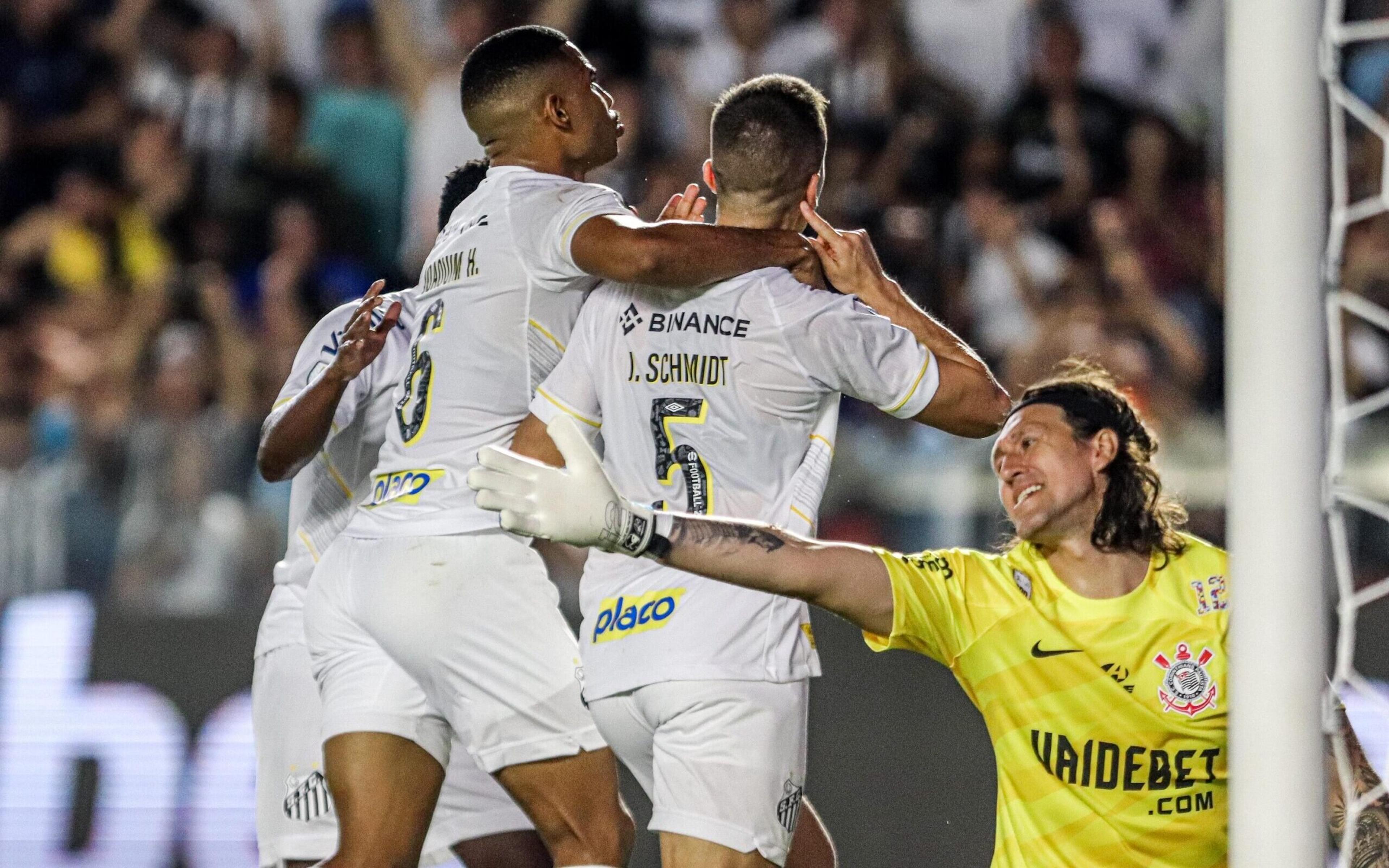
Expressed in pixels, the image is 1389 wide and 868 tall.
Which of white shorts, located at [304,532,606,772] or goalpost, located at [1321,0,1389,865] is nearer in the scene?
goalpost, located at [1321,0,1389,865]

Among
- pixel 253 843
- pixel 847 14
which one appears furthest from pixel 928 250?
pixel 253 843

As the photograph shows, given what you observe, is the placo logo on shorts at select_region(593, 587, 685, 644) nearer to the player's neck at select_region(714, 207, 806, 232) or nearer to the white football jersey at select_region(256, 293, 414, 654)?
the player's neck at select_region(714, 207, 806, 232)

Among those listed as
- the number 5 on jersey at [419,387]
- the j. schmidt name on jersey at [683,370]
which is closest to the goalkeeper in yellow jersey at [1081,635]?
the j. schmidt name on jersey at [683,370]

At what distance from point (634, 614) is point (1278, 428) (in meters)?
1.41

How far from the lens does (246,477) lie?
20.4 ft

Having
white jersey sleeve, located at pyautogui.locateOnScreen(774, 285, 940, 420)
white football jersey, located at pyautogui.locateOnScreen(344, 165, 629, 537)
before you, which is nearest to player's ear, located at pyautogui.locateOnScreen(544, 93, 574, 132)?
white football jersey, located at pyautogui.locateOnScreen(344, 165, 629, 537)

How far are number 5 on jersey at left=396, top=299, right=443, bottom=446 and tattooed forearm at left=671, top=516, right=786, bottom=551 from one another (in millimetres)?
1042

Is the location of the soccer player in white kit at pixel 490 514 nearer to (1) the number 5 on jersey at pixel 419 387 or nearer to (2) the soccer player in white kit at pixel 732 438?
(1) the number 5 on jersey at pixel 419 387

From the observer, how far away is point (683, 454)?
134 inches

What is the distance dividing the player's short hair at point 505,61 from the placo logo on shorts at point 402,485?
2.73 ft

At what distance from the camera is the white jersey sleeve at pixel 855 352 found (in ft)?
11.2

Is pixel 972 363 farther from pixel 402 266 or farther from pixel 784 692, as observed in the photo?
pixel 402 266

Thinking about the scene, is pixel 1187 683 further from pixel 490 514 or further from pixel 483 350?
pixel 483 350

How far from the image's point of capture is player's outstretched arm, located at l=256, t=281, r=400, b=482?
3.88 meters
